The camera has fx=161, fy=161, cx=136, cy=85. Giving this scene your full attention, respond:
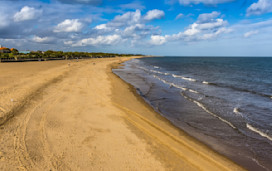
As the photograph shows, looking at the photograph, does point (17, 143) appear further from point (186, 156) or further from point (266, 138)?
point (266, 138)

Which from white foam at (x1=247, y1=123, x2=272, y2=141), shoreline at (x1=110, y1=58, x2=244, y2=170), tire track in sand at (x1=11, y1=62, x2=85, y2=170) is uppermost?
tire track in sand at (x1=11, y1=62, x2=85, y2=170)

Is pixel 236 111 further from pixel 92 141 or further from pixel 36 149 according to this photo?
pixel 36 149

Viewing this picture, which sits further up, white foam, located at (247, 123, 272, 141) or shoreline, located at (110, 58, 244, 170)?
shoreline, located at (110, 58, 244, 170)

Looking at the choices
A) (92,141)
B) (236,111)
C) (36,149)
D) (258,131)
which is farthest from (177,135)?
(236,111)

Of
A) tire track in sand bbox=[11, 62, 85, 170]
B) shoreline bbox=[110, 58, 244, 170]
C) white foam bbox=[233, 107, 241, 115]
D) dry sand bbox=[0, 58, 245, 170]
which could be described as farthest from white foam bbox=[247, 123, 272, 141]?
tire track in sand bbox=[11, 62, 85, 170]

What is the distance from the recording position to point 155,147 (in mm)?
6152

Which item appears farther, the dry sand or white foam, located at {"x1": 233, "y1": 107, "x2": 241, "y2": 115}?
white foam, located at {"x1": 233, "y1": 107, "x2": 241, "y2": 115}

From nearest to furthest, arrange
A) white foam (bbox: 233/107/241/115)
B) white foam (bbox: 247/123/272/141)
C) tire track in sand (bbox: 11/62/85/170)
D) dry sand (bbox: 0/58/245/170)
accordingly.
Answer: tire track in sand (bbox: 11/62/85/170) → dry sand (bbox: 0/58/245/170) → white foam (bbox: 247/123/272/141) → white foam (bbox: 233/107/241/115)

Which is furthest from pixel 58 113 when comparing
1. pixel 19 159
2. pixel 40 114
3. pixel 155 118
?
pixel 155 118

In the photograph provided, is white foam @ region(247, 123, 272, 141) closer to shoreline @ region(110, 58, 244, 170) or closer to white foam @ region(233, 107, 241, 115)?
white foam @ region(233, 107, 241, 115)

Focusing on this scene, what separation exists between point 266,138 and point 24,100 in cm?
1367

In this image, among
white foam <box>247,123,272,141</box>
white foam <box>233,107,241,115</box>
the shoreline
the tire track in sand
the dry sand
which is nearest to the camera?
the tire track in sand

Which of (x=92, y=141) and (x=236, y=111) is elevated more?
(x=92, y=141)

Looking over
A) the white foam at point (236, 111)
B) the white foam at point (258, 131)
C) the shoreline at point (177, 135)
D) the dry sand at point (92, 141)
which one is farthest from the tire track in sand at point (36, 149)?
the white foam at point (236, 111)
